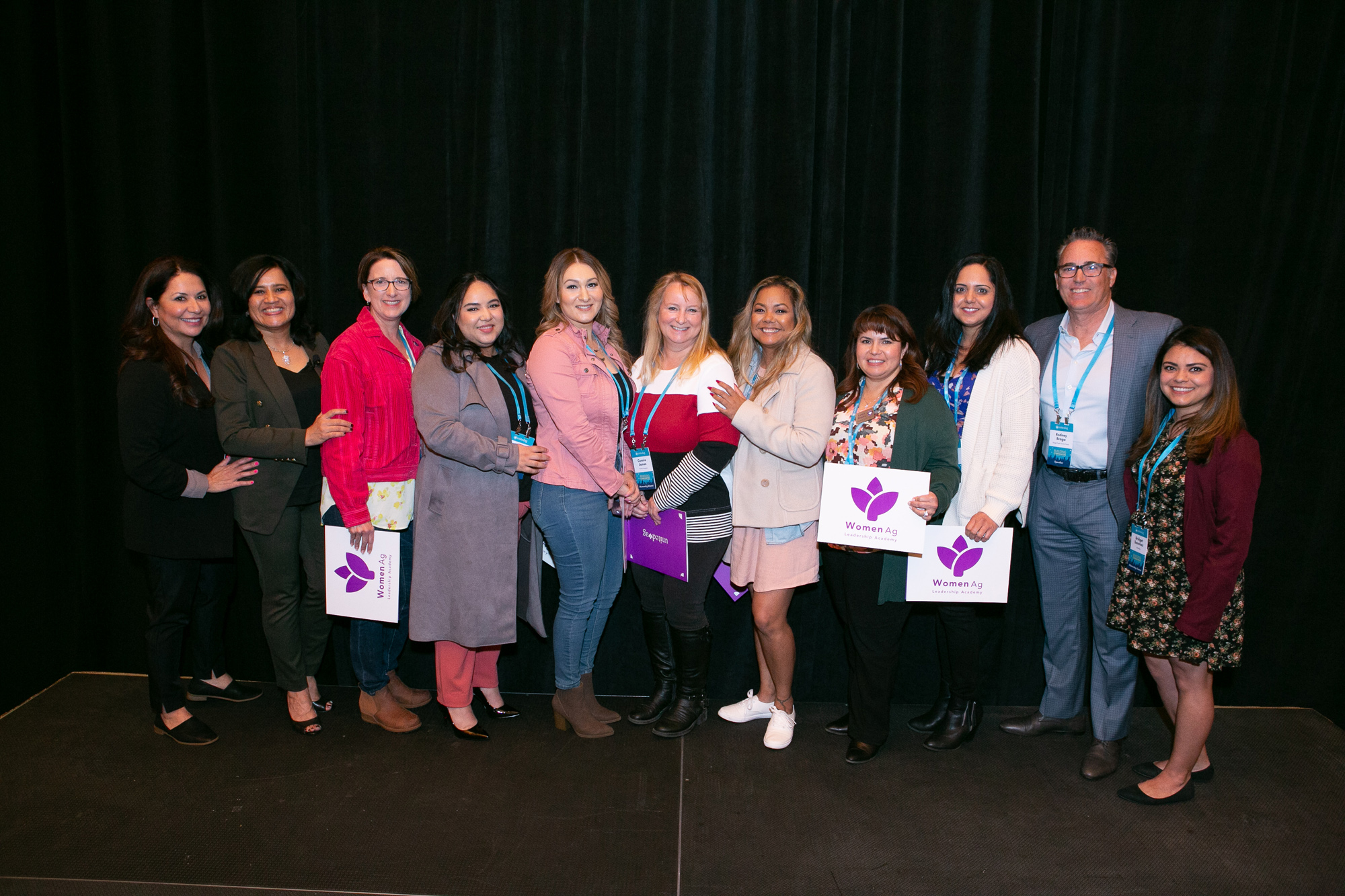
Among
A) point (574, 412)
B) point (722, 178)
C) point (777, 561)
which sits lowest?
point (777, 561)

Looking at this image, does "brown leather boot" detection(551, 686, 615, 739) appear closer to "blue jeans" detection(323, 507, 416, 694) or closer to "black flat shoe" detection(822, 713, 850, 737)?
"blue jeans" detection(323, 507, 416, 694)

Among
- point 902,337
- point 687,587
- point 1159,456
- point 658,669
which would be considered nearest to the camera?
point 1159,456

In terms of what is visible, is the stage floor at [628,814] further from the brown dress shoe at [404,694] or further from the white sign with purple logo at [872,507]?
the white sign with purple logo at [872,507]

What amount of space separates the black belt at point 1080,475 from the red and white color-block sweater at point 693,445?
1.22 m

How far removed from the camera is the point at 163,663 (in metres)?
2.88

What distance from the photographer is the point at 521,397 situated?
2.73m

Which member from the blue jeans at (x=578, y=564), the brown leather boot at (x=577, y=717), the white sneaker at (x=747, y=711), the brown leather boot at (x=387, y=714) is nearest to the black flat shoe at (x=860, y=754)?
the white sneaker at (x=747, y=711)

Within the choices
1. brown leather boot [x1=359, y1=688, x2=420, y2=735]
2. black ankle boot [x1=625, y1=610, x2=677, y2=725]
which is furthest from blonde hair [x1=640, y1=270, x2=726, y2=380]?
brown leather boot [x1=359, y1=688, x2=420, y2=735]

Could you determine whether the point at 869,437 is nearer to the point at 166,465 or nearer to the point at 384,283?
the point at 384,283

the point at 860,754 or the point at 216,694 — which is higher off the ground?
the point at 860,754

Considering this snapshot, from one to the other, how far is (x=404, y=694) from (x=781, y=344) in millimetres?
2106

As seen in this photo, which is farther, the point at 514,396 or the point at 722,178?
the point at 722,178

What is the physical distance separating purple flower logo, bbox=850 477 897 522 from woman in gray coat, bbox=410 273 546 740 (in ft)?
3.59

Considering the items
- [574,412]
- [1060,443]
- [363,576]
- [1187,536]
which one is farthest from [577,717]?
[1187,536]
